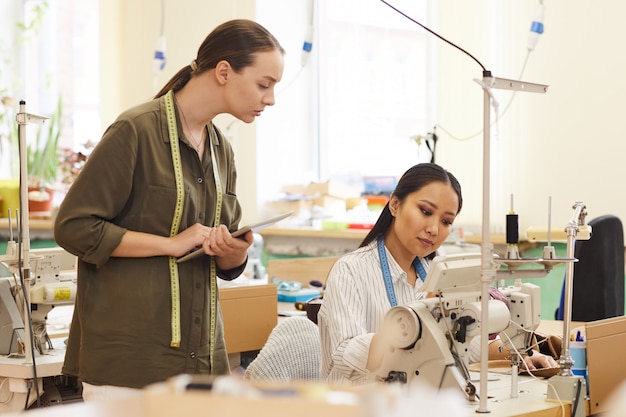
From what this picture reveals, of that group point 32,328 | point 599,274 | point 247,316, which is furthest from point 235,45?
point 599,274

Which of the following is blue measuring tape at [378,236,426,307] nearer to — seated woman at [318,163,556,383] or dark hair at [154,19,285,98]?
seated woman at [318,163,556,383]

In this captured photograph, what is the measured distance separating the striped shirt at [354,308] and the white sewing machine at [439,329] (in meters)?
0.19

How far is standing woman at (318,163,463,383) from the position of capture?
2217 mm

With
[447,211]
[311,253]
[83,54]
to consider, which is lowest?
[311,253]

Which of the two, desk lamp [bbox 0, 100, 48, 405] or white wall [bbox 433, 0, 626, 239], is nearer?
desk lamp [bbox 0, 100, 48, 405]

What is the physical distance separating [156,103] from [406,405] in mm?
1283

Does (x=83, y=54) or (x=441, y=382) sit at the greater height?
(x=83, y=54)

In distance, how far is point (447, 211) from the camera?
2.39 m

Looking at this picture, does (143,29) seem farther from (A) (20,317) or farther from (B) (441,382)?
(B) (441,382)

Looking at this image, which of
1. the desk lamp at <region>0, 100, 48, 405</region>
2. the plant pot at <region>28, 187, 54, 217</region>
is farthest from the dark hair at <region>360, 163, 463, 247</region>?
the plant pot at <region>28, 187, 54, 217</region>

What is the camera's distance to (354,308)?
2.24 meters

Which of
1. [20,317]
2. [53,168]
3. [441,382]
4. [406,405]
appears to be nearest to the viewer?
[406,405]

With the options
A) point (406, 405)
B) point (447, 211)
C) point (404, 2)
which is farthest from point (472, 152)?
point (406, 405)

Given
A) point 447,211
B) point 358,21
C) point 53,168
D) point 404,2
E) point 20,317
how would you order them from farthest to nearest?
1. point 53,168
2. point 358,21
3. point 404,2
4. point 20,317
5. point 447,211
